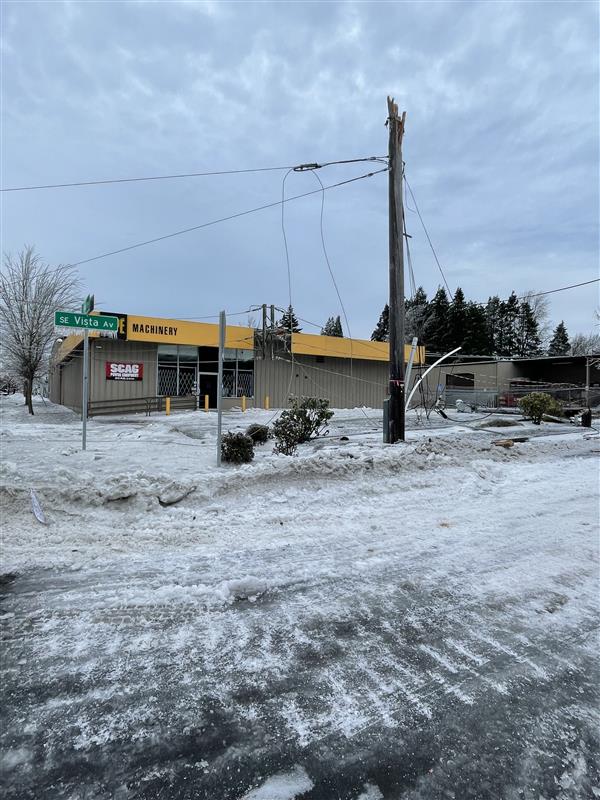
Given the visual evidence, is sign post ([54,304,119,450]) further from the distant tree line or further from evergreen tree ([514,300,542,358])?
evergreen tree ([514,300,542,358])

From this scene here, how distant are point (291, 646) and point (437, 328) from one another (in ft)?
220

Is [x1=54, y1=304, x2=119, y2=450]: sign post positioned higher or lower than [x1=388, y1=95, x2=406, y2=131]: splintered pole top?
lower

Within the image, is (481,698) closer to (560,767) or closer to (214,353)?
(560,767)

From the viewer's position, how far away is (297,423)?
30.3 ft

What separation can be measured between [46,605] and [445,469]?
251 inches

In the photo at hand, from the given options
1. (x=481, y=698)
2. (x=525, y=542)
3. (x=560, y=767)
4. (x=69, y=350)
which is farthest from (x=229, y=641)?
(x=69, y=350)

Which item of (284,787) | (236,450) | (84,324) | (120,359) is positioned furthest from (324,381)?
(284,787)

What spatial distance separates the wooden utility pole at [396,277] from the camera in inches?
404

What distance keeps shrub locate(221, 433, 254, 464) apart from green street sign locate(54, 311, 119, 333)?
12.2 ft

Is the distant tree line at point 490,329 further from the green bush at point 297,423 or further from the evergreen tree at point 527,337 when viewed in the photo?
the green bush at point 297,423

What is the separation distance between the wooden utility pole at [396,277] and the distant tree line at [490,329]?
176 ft

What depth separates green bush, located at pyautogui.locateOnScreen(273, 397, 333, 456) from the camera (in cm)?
877

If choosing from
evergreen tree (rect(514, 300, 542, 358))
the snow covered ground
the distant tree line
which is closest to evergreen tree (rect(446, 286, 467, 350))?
the distant tree line

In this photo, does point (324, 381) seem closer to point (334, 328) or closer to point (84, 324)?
point (84, 324)
